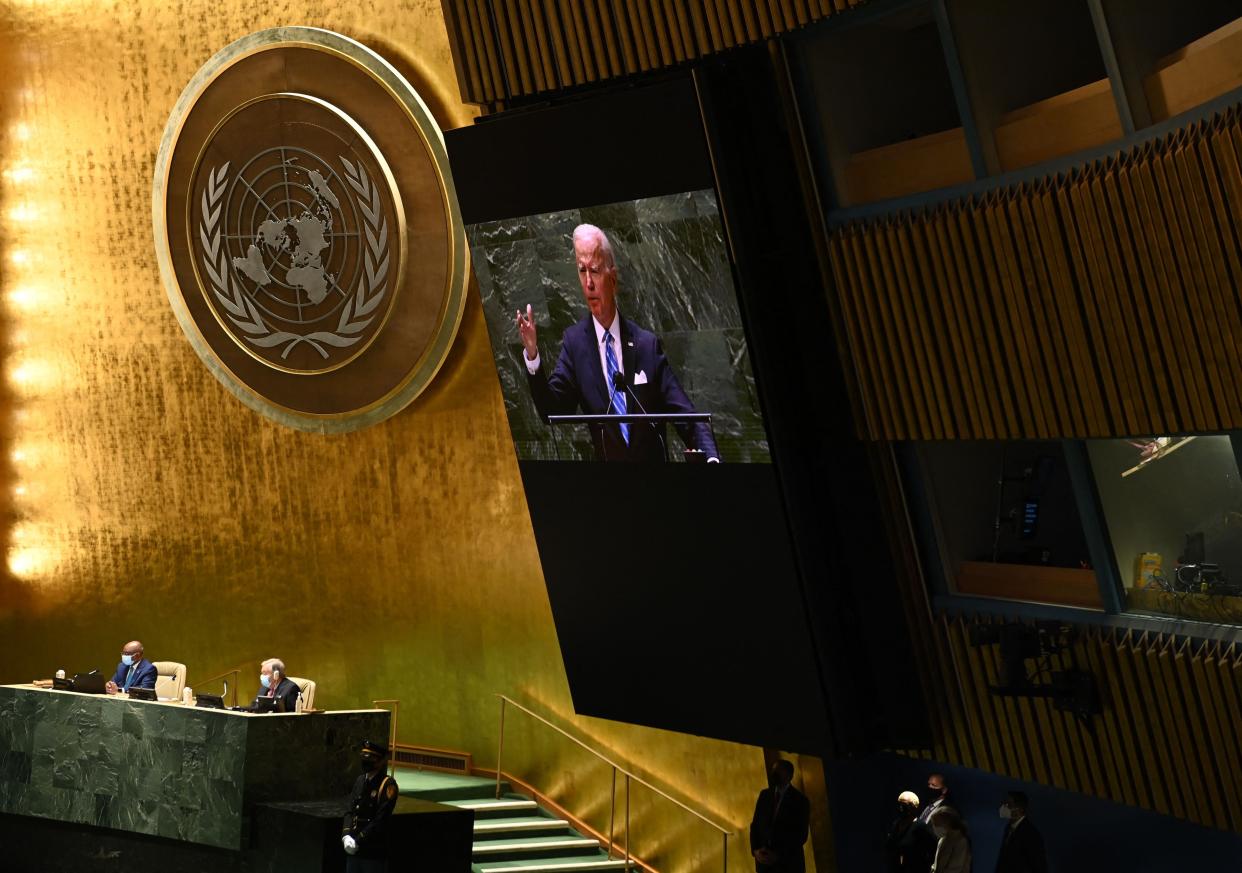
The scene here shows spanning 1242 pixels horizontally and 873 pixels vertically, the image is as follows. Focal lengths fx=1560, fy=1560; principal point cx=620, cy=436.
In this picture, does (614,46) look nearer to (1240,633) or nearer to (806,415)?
(806,415)

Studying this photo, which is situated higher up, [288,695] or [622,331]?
[622,331]

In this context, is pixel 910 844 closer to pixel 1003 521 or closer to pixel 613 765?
pixel 1003 521

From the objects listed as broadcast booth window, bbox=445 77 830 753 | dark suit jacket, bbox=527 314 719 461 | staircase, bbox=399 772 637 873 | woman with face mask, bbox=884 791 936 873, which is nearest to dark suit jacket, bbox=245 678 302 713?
staircase, bbox=399 772 637 873

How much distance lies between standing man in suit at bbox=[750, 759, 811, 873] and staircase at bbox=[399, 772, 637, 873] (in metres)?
2.05

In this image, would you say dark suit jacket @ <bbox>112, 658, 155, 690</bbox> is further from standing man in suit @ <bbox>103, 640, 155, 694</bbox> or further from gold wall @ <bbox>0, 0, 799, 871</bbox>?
gold wall @ <bbox>0, 0, 799, 871</bbox>

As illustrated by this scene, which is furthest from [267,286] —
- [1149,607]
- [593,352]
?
[1149,607]

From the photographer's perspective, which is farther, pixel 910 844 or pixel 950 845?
pixel 910 844

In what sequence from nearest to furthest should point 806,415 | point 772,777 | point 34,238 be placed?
point 806,415
point 772,777
point 34,238

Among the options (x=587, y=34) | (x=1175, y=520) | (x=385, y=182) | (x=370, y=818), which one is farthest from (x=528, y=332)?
(x=1175, y=520)

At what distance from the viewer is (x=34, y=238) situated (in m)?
14.3

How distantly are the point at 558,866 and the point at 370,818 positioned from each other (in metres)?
2.50

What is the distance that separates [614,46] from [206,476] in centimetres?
626

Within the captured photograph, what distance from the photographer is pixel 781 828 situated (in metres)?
9.63

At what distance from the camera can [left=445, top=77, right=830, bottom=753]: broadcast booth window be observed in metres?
9.05
